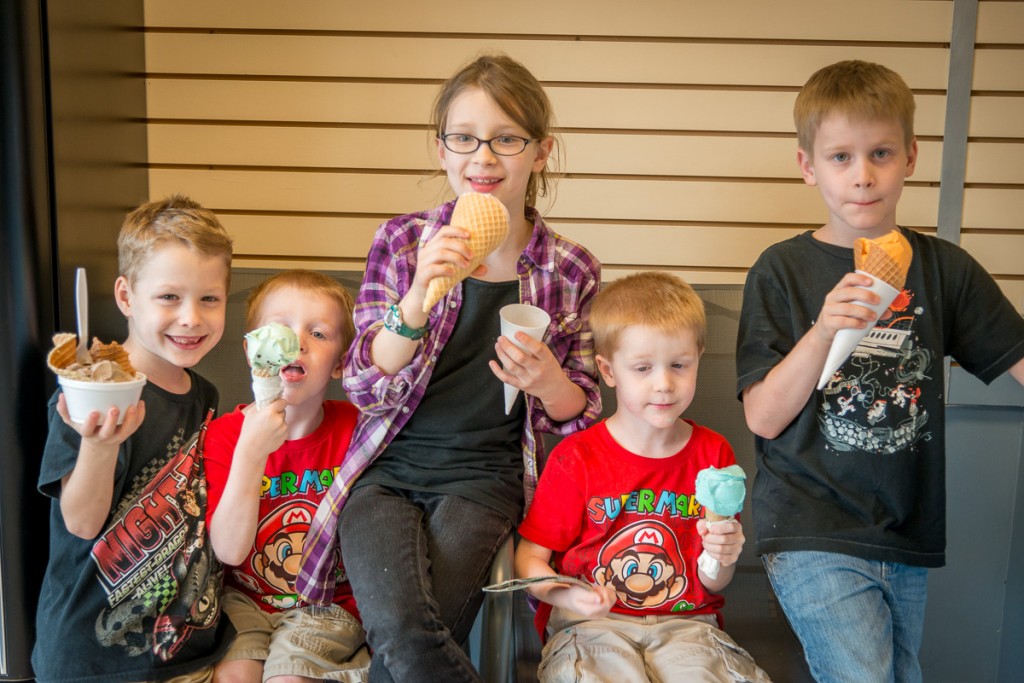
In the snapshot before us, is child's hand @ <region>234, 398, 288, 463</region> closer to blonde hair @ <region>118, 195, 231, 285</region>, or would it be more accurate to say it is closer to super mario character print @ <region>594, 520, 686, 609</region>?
blonde hair @ <region>118, 195, 231, 285</region>

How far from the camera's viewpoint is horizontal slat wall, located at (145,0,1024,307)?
3113mm

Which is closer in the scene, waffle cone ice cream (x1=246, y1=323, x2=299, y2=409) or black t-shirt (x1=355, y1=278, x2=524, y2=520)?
waffle cone ice cream (x1=246, y1=323, x2=299, y2=409)

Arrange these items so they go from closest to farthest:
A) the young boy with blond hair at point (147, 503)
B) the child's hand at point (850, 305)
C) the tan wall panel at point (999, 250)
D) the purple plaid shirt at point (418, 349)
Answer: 1. the child's hand at point (850, 305)
2. the young boy with blond hair at point (147, 503)
3. the purple plaid shirt at point (418, 349)
4. the tan wall panel at point (999, 250)

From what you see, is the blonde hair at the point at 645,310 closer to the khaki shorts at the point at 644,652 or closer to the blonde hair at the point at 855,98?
the blonde hair at the point at 855,98

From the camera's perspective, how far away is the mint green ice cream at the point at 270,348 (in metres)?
1.96

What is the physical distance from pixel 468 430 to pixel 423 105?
4.24 ft

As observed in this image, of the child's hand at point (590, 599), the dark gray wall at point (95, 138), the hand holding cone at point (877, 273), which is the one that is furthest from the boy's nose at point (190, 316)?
the hand holding cone at point (877, 273)

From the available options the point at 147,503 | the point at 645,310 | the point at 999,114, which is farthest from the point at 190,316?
the point at 999,114

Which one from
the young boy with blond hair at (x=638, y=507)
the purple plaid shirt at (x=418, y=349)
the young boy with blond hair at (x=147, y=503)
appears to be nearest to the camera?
the young boy with blond hair at (x=147, y=503)

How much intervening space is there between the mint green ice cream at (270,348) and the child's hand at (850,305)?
1.11m

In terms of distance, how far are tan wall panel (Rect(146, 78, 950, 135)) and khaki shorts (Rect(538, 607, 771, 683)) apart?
1.68 meters

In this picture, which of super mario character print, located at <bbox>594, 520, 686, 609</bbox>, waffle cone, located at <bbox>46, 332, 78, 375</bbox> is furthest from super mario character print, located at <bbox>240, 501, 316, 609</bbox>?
super mario character print, located at <bbox>594, 520, 686, 609</bbox>

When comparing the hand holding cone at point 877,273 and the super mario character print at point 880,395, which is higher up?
the hand holding cone at point 877,273

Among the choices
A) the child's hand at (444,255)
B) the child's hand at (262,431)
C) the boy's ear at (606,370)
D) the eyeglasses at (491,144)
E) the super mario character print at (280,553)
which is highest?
the eyeglasses at (491,144)
